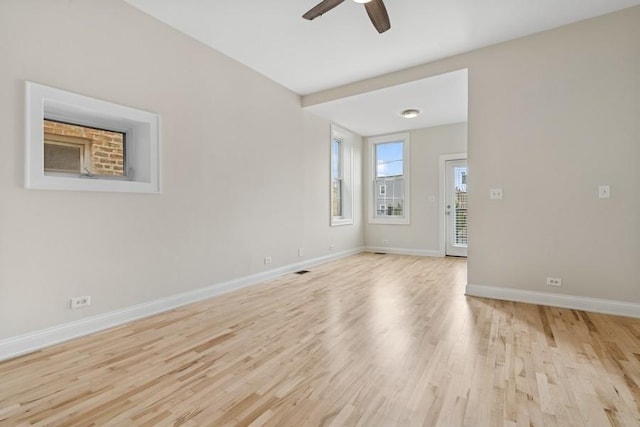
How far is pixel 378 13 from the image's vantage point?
2.54 m

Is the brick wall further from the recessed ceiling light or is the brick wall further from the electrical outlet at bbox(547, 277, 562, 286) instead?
the electrical outlet at bbox(547, 277, 562, 286)

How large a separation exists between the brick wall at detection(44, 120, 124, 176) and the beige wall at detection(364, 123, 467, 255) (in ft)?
18.0

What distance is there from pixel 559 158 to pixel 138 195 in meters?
4.36

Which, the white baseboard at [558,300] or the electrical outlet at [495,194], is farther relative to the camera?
the electrical outlet at [495,194]

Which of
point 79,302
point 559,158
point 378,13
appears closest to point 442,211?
point 559,158

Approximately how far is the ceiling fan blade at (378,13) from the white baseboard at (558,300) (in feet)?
9.85

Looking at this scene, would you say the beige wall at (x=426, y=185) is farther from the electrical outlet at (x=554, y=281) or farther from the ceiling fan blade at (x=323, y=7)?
the ceiling fan blade at (x=323, y=7)

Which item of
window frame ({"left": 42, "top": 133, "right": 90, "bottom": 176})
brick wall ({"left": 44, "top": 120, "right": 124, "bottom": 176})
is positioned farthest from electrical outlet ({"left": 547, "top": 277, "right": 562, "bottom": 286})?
window frame ({"left": 42, "top": 133, "right": 90, "bottom": 176})

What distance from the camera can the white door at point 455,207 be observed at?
6199 mm

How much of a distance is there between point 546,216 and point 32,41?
494 centimetres

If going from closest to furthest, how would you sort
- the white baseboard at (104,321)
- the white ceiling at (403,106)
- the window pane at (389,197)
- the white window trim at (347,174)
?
1. the white baseboard at (104,321)
2. the white ceiling at (403,106)
3. the white window trim at (347,174)
4. the window pane at (389,197)

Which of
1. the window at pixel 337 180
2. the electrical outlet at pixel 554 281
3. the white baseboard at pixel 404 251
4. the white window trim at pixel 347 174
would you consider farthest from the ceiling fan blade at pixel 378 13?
the white baseboard at pixel 404 251

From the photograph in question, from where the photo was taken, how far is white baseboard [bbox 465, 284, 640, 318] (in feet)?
9.46

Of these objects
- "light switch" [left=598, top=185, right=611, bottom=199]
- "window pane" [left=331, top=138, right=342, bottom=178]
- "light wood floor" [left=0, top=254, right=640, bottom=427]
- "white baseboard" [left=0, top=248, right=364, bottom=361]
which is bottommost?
"light wood floor" [left=0, top=254, right=640, bottom=427]
